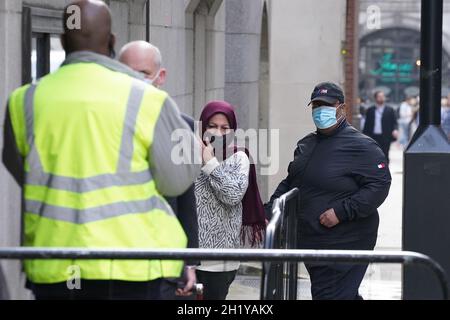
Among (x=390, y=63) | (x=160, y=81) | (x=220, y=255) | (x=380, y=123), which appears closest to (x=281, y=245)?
(x=160, y=81)

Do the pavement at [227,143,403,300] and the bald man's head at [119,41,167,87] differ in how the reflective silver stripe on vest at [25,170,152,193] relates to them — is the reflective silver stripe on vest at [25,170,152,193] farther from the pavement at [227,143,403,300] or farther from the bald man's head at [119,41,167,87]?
the bald man's head at [119,41,167,87]

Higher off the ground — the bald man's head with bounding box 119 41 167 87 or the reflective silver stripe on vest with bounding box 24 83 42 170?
the bald man's head with bounding box 119 41 167 87

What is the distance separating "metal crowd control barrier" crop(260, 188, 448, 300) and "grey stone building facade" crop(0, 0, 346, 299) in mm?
1853

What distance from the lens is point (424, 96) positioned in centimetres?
841

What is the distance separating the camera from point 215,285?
4984mm

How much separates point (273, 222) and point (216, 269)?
448 millimetres

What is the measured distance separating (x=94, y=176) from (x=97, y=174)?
15 millimetres

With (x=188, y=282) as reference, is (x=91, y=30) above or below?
above

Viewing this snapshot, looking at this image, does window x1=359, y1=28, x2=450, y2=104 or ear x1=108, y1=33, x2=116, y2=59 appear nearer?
ear x1=108, y1=33, x2=116, y2=59

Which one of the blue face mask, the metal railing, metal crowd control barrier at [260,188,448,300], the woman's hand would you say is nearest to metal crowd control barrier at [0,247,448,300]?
metal crowd control barrier at [260,188,448,300]

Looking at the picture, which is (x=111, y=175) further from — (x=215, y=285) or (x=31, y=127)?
(x=215, y=285)

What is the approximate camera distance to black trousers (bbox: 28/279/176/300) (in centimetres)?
450

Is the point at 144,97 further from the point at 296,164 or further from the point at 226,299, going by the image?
the point at 296,164
